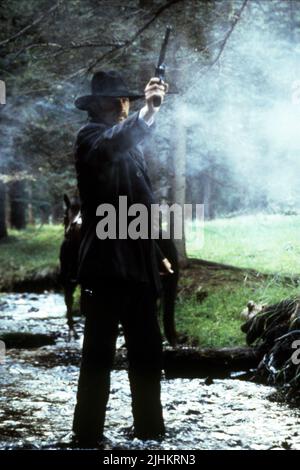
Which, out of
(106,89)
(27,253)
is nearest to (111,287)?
(106,89)

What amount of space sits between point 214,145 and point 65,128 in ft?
10.2

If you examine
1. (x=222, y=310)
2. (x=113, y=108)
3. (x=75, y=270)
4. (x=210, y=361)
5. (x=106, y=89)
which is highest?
(x=106, y=89)

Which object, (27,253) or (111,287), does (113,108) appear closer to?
(111,287)

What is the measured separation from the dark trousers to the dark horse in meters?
3.46

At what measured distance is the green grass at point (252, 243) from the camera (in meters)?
10.4

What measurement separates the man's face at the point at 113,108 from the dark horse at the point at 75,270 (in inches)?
135

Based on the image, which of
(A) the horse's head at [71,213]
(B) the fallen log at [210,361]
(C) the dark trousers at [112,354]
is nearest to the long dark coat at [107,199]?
(C) the dark trousers at [112,354]

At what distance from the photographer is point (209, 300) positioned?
9438 mm

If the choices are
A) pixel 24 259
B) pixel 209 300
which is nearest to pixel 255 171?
pixel 209 300

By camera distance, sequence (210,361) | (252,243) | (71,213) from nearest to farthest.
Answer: (210,361) < (71,213) < (252,243)

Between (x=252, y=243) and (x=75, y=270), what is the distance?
4974 millimetres

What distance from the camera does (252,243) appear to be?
1341 centimetres

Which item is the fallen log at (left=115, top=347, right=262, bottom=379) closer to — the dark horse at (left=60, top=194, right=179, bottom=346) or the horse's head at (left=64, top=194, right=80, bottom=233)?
the dark horse at (left=60, top=194, right=179, bottom=346)

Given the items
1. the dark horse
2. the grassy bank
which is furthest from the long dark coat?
the dark horse
